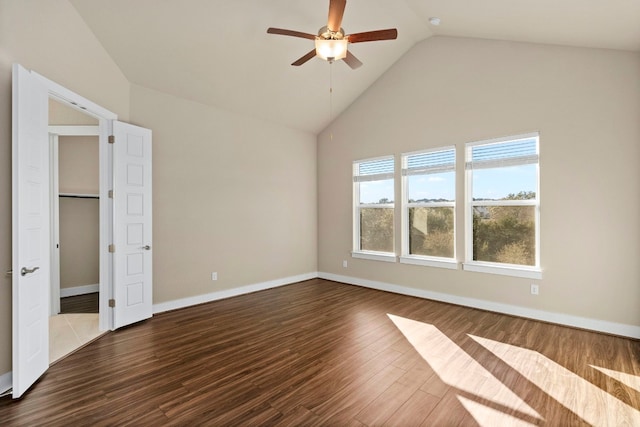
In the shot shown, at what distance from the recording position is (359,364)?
9.41ft

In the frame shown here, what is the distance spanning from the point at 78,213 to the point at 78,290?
133 cm

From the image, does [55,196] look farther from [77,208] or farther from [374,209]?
[374,209]

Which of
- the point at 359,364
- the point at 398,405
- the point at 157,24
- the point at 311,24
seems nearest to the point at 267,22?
the point at 311,24

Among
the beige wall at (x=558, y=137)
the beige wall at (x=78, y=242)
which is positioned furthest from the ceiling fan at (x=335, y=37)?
the beige wall at (x=78, y=242)

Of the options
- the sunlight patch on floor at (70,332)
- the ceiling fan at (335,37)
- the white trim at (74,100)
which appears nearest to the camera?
the white trim at (74,100)

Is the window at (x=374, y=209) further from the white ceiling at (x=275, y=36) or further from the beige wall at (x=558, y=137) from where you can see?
the white ceiling at (x=275, y=36)

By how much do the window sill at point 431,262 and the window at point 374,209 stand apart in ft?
0.87

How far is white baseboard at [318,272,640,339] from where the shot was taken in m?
3.50

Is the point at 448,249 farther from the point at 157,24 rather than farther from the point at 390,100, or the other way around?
the point at 157,24

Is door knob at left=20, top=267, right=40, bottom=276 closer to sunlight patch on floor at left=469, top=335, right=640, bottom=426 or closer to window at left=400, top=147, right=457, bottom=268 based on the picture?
sunlight patch on floor at left=469, top=335, right=640, bottom=426

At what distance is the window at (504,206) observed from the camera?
13.5 ft

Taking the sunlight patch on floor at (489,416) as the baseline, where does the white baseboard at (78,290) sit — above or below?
above

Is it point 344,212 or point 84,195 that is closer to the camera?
point 84,195

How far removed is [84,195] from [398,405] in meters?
5.58
